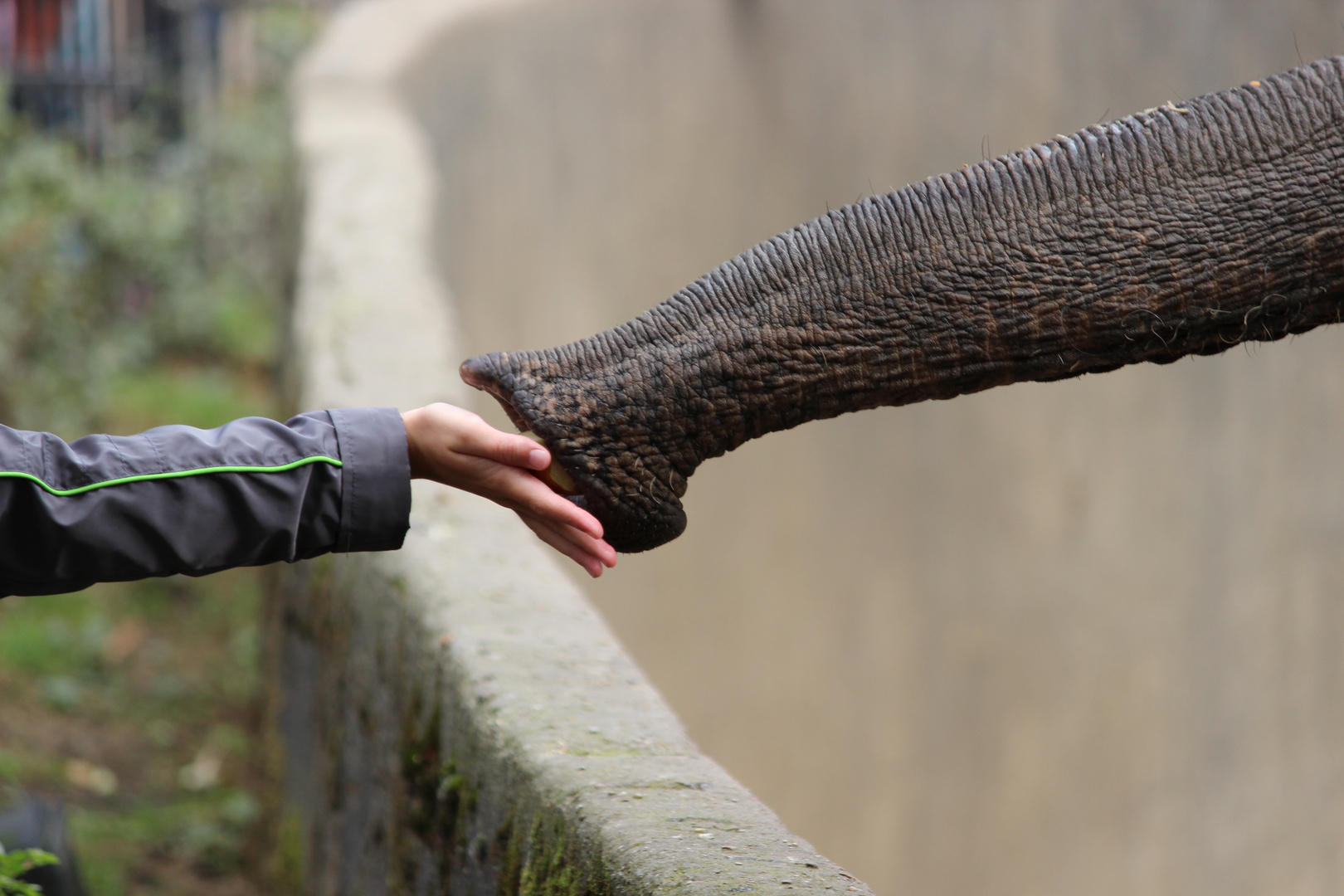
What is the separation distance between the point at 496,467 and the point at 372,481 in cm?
19

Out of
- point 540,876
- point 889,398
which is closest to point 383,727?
point 540,876

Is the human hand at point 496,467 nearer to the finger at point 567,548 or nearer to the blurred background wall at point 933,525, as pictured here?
the finger at point 567,548

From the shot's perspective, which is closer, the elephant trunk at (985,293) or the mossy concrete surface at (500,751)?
the mossy concrete surface at (500,751)

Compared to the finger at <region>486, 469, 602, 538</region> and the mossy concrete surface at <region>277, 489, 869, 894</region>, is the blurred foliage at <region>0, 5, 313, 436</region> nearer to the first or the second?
the mossy concrete surface at <region>277, 489, 869, 894</region>

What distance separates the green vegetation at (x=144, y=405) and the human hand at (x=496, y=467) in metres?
Result: 2.76

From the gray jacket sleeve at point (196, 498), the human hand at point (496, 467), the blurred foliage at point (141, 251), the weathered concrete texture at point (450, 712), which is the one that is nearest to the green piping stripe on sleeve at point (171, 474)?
the gray jacket sleeve at point (196, 498)

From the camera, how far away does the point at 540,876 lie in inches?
65.8

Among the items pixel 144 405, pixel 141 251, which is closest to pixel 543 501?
pixel 144 405

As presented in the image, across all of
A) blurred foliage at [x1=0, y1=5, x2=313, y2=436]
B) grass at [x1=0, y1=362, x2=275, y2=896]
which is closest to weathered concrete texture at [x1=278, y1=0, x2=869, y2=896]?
grass at [x1=0, y1=362, x2=275, y2=896]

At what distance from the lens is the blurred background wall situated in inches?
216

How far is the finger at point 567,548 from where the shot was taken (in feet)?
5.76

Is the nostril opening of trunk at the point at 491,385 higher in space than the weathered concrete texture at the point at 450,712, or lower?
higher

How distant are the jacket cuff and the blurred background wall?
3.70 metres

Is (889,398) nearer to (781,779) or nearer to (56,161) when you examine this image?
(781,779)
